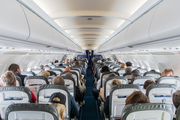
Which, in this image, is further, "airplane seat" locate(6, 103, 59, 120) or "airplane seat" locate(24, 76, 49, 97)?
"airplane seat" locate(24, 76, 49, 97)

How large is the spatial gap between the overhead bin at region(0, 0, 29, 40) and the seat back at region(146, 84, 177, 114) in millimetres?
2794

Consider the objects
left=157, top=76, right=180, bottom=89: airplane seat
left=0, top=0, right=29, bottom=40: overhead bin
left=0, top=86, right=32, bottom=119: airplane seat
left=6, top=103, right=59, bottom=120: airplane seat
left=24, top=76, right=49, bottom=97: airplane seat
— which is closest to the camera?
left=6, top=103, right=59, bottom=120: airplane seat

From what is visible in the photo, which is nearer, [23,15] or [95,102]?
[23,15]

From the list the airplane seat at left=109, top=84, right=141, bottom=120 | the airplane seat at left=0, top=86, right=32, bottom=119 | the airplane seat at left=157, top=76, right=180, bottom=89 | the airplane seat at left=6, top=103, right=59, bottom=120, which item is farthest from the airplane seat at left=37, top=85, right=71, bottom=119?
the airplane seat at left=157, top=76, right=180, bottom=89

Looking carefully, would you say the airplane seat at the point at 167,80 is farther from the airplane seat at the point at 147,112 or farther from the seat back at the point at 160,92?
the airplane seat at the point at 147,112

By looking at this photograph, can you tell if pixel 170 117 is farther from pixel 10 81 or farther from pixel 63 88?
pixel 10 81

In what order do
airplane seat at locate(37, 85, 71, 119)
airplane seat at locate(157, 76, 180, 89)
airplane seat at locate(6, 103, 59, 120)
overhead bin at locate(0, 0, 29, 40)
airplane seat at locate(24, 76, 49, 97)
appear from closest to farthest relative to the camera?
airplane seat at locate(6, 103, 59, 120) → overhead bin at locate(0, 0, 29, 40) → airplane seat at locate(37, 85, 71, 119) → airplane seat at locate(157, 76, 180, 89) → airplane seat at locate(24, 76, 49, 97)

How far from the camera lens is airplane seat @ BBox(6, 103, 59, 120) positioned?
5.04ft

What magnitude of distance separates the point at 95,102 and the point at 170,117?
15.6 ft

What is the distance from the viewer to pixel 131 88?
9.04 ft

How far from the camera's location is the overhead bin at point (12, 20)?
1846 mm

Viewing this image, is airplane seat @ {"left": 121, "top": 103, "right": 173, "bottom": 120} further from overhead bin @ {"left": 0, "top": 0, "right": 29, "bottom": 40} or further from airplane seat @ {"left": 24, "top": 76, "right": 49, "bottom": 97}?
airplane seat @ {"left": 24, "top": 76, "right": 49, "bottom": 97}

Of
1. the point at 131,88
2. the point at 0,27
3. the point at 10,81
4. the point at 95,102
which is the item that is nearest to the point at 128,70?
the point at 95,102

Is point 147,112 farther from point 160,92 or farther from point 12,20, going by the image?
point 12,20
